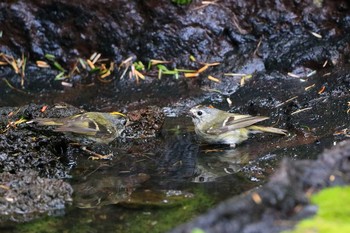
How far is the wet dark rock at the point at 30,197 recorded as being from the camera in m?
4.75

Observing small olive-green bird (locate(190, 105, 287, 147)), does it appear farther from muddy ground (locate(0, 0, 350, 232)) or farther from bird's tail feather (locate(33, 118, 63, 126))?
bird's tail feather (locate(33, 118, 63, 126))

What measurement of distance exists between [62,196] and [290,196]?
7.91 ft

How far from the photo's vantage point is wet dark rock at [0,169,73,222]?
187 inches

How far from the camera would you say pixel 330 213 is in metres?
3.12

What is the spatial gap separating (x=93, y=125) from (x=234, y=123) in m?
1.74

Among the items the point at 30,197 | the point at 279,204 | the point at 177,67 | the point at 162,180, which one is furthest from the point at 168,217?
the point at 177,67

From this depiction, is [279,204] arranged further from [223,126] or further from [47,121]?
[47,121]

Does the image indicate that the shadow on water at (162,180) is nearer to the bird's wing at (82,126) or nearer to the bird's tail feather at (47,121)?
the bird's wing at (82,126)

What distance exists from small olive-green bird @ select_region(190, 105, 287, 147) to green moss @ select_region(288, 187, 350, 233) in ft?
11.0

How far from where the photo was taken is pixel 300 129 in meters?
6.61

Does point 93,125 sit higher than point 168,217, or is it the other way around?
point 168,217

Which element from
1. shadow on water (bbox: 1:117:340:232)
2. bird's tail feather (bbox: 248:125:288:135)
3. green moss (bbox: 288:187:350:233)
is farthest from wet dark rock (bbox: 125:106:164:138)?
green moss (bbox: 288:187:350:233)

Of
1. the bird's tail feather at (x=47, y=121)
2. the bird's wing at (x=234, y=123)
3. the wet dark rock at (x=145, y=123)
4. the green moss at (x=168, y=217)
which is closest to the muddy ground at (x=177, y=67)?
the wet dark rock at (x=145, y=123)

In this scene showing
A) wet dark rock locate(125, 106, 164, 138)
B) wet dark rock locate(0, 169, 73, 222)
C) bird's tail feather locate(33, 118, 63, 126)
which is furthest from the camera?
wet dark rock locate(125, 106, 164, 138)
